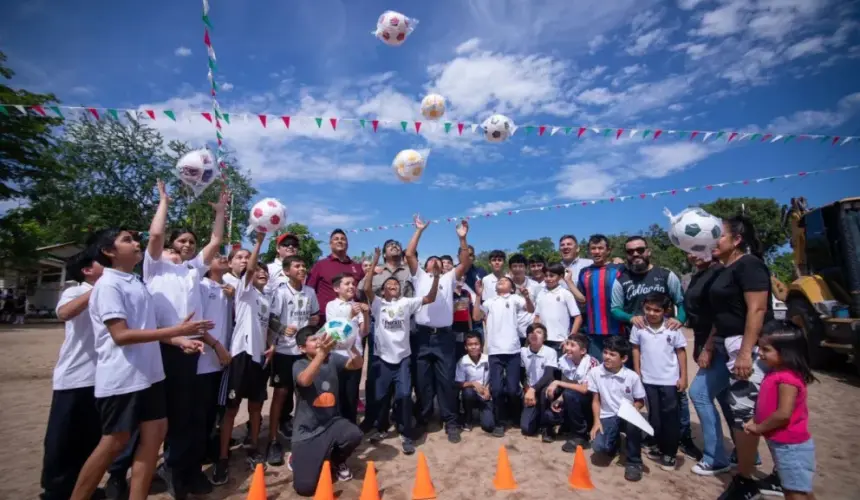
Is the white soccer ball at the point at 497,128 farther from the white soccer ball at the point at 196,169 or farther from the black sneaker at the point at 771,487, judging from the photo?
the black sneaker at the point at 771,487

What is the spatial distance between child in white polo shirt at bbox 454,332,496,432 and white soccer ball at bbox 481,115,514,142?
362 centimetres

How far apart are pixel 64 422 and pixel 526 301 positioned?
482 centimetres

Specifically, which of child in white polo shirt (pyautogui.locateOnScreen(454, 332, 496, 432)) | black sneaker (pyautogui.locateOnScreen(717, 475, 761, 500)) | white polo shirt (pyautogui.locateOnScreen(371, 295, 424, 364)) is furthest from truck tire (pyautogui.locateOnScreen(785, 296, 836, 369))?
white polo shirt (pyautogui.locateOnScreen(371, 295, 424, 364))

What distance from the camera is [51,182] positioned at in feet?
82.2

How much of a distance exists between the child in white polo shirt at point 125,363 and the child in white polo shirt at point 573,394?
380 centimetres

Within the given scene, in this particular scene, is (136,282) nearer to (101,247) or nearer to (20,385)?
(101,247)

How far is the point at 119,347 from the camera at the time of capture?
2.92 m

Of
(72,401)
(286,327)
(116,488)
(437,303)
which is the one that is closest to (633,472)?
(437,303)

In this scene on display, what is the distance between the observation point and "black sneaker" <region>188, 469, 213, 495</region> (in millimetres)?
3650

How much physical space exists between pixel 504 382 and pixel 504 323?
2.47 feet

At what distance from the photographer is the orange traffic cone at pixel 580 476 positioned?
373 cm

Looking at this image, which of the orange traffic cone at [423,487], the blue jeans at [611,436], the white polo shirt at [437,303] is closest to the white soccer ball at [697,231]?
the blue jeans at [611,436]

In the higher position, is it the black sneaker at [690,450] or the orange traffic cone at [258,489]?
the orange traffic cone at [258,489]

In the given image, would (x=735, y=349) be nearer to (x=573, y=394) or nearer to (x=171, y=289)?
(x=573, y=394)
